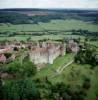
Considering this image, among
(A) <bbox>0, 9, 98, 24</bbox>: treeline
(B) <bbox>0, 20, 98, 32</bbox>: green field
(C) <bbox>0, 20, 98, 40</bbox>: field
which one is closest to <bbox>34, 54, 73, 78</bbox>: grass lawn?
(C) <bbox>0, 20, 98, 40</bbox>: field

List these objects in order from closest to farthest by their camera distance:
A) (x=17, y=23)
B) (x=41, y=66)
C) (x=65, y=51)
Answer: (x=41, y=66), (x=17, y=23), (x=65, y=51)

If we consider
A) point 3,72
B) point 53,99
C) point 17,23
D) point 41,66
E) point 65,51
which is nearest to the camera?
point 53,99

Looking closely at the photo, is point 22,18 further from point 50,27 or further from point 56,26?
point 56,26

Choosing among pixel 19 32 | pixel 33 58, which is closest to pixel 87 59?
pixel 33 58

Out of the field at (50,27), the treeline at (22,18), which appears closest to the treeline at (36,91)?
the field at (50,27)

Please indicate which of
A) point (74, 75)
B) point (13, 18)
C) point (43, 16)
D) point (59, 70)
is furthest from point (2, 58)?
point (74, 75)

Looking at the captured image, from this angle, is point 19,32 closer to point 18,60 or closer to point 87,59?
point 18,60

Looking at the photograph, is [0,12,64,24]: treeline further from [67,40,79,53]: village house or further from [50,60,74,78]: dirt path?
[50,60,74,78]: dirt path

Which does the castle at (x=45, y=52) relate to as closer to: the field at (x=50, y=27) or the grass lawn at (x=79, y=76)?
the field at (x=50, y=27)

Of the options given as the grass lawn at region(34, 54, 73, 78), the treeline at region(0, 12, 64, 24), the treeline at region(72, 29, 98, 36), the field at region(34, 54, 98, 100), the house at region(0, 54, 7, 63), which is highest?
the treeline at region(0, 12, 64, 24)
